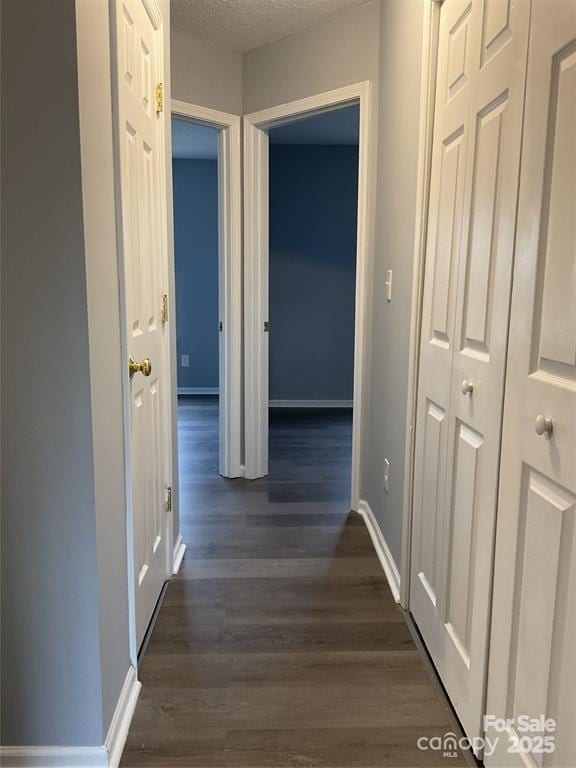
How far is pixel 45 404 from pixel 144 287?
0.68 meters

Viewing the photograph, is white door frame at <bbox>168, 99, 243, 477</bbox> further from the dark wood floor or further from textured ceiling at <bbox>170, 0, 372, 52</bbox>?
the dark wood floor

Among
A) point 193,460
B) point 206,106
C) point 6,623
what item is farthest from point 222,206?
point 6,623

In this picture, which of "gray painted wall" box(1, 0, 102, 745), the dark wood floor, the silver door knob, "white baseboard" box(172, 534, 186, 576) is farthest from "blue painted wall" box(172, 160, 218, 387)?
the silver door knob

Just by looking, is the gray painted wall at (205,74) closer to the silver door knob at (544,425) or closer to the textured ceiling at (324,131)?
the textured ceiling at (324,131)

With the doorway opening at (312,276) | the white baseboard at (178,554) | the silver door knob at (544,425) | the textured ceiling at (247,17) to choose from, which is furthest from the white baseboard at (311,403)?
the silver door knob at (544,425)

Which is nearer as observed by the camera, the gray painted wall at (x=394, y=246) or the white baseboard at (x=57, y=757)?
the white baseboard at (x=57, y=757)

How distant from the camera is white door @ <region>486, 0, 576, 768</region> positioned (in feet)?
3.01

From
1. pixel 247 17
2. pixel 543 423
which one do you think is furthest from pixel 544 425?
pixel 247 17

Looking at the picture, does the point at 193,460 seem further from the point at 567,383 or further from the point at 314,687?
the point at 567,383

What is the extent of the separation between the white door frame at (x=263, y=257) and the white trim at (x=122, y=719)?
161 centimetres

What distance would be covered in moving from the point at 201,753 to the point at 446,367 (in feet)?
3.99

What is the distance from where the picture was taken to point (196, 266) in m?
5.89

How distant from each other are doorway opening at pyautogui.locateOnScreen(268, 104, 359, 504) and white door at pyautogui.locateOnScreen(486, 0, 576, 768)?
385 cm

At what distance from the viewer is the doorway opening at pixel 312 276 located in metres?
5.21
